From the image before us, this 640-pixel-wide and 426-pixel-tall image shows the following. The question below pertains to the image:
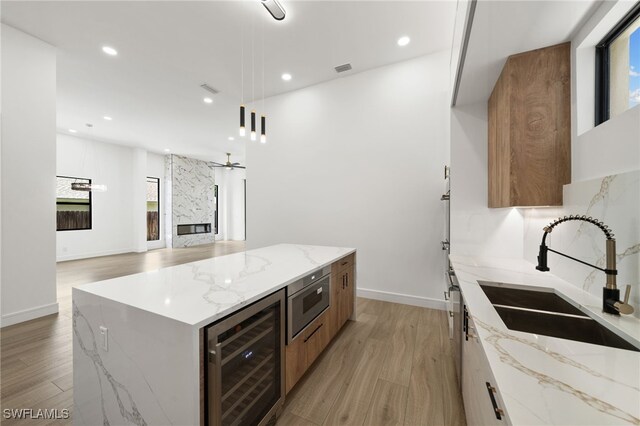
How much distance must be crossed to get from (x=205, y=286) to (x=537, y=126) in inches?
95.4

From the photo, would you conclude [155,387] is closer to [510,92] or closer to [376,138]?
[510,92]

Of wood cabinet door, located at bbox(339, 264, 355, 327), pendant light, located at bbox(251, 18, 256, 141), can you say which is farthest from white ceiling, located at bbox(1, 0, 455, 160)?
wood cabinet door, located at bbox(339, 264, 355, 327)

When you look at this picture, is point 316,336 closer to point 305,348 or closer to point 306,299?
point 305,348

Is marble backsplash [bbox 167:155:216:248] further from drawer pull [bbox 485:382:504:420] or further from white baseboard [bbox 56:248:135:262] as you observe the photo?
drawer pull [bbox 485:382:504:420]

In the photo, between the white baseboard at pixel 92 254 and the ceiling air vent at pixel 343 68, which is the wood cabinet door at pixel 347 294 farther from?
the white baseboard at pixel 92 254

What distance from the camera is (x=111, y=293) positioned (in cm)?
127

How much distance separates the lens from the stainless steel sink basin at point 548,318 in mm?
1084

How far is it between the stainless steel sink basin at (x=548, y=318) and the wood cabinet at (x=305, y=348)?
1.23m

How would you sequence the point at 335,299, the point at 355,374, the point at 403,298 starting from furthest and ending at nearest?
1. the point at 403,298
2. the point at 335,299
3. the point at 355,374

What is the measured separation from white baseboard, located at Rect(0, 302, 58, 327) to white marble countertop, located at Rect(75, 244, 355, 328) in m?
2.55

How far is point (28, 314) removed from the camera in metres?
2.83

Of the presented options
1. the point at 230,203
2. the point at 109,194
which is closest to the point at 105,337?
the point at 109,194

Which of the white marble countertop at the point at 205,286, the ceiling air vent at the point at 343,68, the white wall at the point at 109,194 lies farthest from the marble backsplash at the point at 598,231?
the white wall at the point at 109,194

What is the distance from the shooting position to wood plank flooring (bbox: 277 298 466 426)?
5.14 feet
